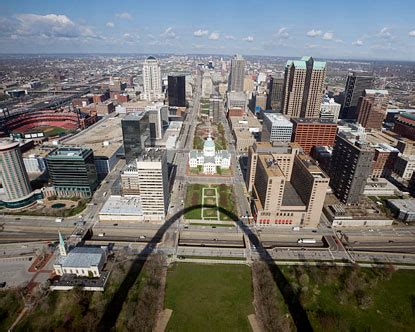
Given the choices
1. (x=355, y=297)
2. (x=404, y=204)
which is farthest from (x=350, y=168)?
(x=355, y=297)

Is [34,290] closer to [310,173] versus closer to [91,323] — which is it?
[91,323]

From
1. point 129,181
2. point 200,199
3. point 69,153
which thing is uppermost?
point 69,153

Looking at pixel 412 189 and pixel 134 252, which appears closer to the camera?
pixel 134 252

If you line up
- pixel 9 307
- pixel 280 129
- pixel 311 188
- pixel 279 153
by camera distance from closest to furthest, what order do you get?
pixel 9 307, pixel 311 188, pixel 279 153, pixel 280 129

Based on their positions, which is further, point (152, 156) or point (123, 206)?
point (123, 206)

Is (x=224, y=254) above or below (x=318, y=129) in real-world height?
below

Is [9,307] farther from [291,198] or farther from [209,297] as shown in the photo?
[291,198]

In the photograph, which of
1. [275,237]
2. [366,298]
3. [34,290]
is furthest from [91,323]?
[366,298]
